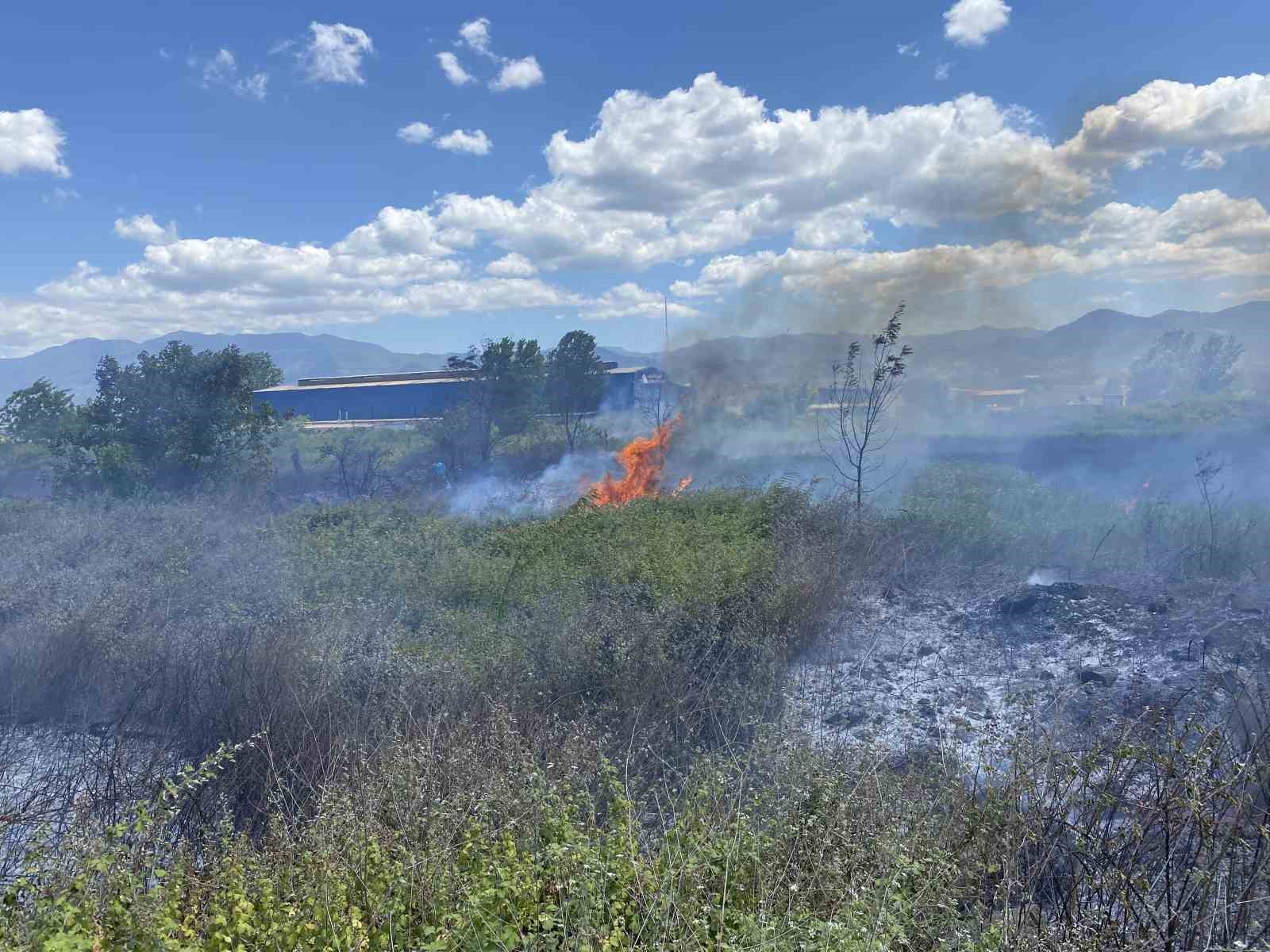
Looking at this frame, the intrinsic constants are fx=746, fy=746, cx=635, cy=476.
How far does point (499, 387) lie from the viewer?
2788 cm

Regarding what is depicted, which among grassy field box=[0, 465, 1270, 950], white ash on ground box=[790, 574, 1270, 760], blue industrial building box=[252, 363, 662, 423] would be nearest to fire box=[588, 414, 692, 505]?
grassy field box=[0, 465, 1270, 950]

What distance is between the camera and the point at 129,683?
6.81m

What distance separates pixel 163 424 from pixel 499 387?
38.2 feet

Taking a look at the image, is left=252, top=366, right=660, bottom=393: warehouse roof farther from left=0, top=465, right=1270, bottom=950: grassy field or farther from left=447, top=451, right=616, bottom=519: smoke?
left=0, top=465, right=1270, bottom=950: grassy field

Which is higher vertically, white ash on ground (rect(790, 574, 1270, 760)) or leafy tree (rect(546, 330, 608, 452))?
leafy tree (rect(546, 330, 608, 452))

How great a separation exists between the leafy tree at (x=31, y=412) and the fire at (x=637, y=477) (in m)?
16.8

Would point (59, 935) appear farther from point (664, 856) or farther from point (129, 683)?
point (129, 683)

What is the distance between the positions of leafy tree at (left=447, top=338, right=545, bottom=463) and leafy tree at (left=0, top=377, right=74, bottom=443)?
481 inches

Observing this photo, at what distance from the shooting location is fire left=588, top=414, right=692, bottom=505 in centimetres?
1791

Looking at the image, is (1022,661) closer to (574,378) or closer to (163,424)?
(163,424)

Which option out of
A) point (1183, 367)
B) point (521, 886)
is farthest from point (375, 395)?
point (1183, 367)

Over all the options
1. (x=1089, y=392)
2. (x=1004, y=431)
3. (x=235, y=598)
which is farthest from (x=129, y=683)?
(x=1089, y=392)

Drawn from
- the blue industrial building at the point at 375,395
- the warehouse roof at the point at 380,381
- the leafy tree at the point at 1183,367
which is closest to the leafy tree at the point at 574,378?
the blue industrial building at the point at 375,395

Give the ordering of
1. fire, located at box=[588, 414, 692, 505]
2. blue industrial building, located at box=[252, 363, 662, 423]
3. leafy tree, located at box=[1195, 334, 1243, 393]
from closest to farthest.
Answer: fire, located at box=[588, 414, 692, 505]
blue industrial building, located at box=[252, 363, 662, 423]
leafy tree, located at box=[1195, 334, 1243, 393]
